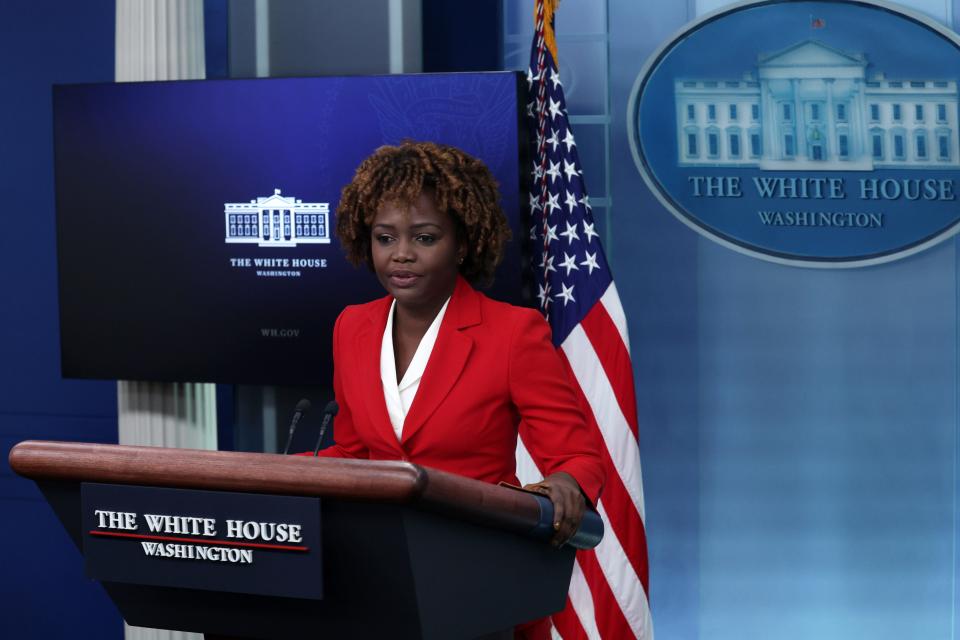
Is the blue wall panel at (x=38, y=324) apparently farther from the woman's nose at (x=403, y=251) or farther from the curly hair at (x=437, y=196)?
the woman's nose at (x=403, y=251)

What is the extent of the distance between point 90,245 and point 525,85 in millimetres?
1223

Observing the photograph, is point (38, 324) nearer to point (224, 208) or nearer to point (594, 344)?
point (224, 208)

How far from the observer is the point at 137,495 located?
1402mm

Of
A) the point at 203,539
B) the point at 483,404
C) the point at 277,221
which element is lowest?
the point at 203,539

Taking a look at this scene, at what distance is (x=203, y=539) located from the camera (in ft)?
4.54

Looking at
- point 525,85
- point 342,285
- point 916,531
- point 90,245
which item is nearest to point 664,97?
point 525,85

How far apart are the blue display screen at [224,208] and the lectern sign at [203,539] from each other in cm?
165

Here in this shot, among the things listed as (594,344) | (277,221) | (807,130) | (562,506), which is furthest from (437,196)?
(807,130)

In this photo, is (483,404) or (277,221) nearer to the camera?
(483,404)

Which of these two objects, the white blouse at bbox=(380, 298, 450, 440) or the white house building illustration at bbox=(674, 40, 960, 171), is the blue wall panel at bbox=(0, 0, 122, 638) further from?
the white blouse at bbox=(380, 298, 450, 440)

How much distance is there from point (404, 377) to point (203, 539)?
1.56 feet

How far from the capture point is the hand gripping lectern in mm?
1318

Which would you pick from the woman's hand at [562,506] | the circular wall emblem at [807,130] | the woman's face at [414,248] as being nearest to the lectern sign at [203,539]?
the woman's hand at [562,506]

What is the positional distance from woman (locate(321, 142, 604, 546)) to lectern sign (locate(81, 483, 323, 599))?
0.40m
